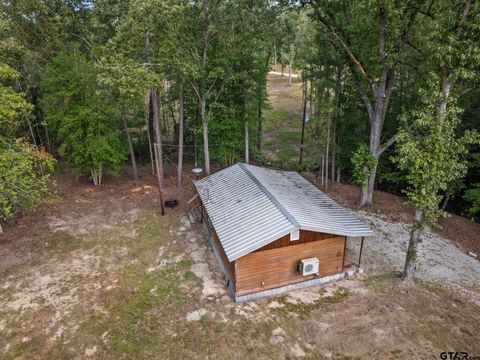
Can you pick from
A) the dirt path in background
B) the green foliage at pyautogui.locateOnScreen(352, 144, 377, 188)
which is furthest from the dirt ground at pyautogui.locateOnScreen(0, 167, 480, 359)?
the dirt path in background

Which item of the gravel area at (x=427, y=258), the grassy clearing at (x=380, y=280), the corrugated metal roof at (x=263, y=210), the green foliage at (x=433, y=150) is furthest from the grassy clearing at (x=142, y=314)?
the green foliage at (x=433, y=150)

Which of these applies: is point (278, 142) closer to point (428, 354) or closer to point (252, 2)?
point (252, 2)

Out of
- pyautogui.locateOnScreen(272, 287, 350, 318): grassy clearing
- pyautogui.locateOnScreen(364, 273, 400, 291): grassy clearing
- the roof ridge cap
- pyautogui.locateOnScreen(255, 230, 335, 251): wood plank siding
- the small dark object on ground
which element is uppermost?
the roof ridge cap

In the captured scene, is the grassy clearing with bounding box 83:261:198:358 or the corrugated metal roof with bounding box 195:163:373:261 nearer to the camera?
the grassy clearing with bounding box 83:261:198:358

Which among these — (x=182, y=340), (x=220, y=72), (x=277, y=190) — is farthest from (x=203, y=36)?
(x=182, y=340)

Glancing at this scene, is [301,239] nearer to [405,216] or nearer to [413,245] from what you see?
Result: [413,245]

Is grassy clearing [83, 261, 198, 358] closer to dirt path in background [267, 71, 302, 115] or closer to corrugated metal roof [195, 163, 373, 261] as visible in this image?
corrugated metal roof [195, 163, 373, 261]

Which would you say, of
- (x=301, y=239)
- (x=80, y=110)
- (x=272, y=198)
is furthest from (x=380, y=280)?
(x=80, y=110)
